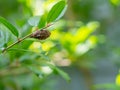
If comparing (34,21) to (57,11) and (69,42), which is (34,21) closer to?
(57,11)

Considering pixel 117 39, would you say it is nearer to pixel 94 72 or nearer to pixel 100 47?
pixel 100 47

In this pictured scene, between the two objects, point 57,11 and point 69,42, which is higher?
point 69,42

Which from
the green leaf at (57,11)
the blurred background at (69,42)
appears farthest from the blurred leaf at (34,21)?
the blurred background at (69,42)

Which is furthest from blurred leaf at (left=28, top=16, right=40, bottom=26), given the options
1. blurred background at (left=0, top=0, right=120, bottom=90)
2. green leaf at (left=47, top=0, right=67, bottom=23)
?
blurred background at (left=0, top=0, right=120, bottom=90)

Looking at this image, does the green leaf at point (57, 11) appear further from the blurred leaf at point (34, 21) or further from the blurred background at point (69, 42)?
the blurred background at point (69, 42)

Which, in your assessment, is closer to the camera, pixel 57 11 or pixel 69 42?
pixel 57 11

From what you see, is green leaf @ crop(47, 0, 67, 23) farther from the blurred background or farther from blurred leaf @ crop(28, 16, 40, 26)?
the blurred background

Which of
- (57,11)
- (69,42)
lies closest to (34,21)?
(57,11)

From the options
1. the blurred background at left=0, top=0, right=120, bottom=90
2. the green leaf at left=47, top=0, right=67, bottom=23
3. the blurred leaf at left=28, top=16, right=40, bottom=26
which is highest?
the blurred background at left=0, top=0, right=120, bottom=90
